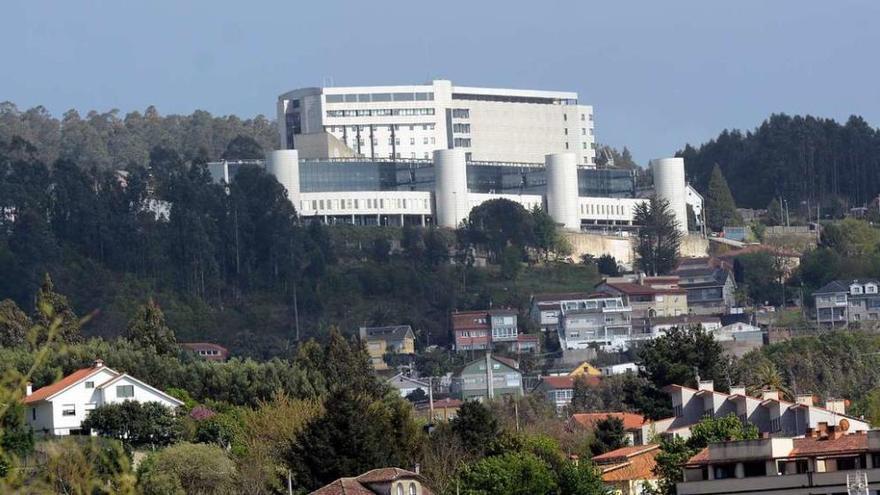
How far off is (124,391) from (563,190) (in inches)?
2984

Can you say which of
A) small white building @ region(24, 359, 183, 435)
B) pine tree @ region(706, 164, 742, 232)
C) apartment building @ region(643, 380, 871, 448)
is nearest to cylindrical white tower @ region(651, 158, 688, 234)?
pine tree @ region(706, 164, 742, 232)

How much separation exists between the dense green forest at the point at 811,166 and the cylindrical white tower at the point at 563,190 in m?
23.0

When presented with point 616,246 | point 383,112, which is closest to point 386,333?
point 616,246

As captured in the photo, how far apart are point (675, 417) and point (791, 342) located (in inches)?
2102

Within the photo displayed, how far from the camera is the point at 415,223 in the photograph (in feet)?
493

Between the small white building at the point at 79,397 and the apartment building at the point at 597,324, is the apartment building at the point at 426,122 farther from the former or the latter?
the small white building at the point at 79,397

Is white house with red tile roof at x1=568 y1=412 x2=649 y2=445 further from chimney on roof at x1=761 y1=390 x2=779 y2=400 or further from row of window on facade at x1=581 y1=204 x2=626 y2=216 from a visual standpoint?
row of window on facade at x1=581 y1=204 x2=626 y2=216

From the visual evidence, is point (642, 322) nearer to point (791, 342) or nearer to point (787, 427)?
point (791, 342)

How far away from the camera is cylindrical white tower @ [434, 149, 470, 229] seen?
148m

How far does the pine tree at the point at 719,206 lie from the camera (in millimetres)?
166000

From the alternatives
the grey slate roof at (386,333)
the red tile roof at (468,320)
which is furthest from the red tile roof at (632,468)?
the red tile roof at (468,320)

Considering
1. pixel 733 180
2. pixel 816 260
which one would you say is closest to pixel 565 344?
pixel 816 260

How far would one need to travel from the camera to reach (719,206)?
16662 cm

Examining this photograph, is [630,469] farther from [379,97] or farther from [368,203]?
[379,97]
